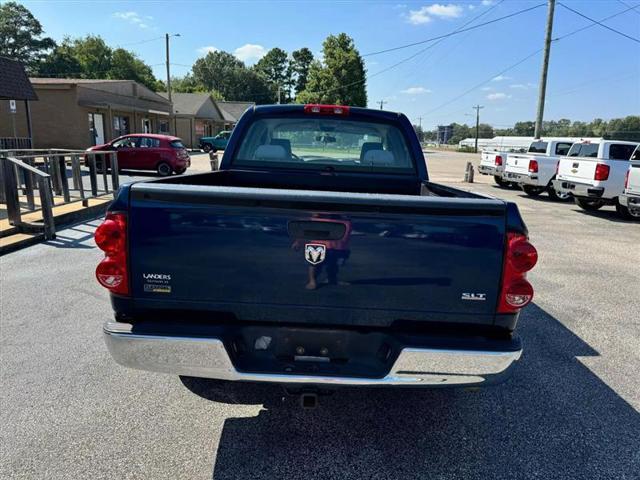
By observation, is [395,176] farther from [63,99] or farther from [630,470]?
[63,99]

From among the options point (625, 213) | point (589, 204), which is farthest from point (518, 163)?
point (625, 213)

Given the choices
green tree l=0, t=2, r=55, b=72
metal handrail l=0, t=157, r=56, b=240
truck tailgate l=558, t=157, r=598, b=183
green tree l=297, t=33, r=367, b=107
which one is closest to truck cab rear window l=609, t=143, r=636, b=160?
truck tailgate l=558, t=157, r=598, b=183

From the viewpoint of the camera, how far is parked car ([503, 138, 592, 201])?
15.5 metres

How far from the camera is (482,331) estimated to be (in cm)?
238

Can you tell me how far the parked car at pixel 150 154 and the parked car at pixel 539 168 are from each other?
13.4 metres

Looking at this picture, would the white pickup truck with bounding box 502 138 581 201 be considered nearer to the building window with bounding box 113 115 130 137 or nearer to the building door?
the building door

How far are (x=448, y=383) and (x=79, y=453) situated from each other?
2.10 metres

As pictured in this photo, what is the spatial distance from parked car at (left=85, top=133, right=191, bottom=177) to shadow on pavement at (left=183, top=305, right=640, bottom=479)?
1777 centimetres

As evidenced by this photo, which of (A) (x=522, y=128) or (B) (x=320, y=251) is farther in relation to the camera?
(A) (x=522, y=128)

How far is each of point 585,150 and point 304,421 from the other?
44.0 ft

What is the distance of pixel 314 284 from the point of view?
2289mm

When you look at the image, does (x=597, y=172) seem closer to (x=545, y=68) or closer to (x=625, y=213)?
(x=625, y=213)

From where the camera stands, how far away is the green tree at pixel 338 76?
217 feet

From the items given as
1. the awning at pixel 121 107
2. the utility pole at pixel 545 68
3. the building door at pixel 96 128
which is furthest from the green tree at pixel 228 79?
the utility pole at pixel 545 68
